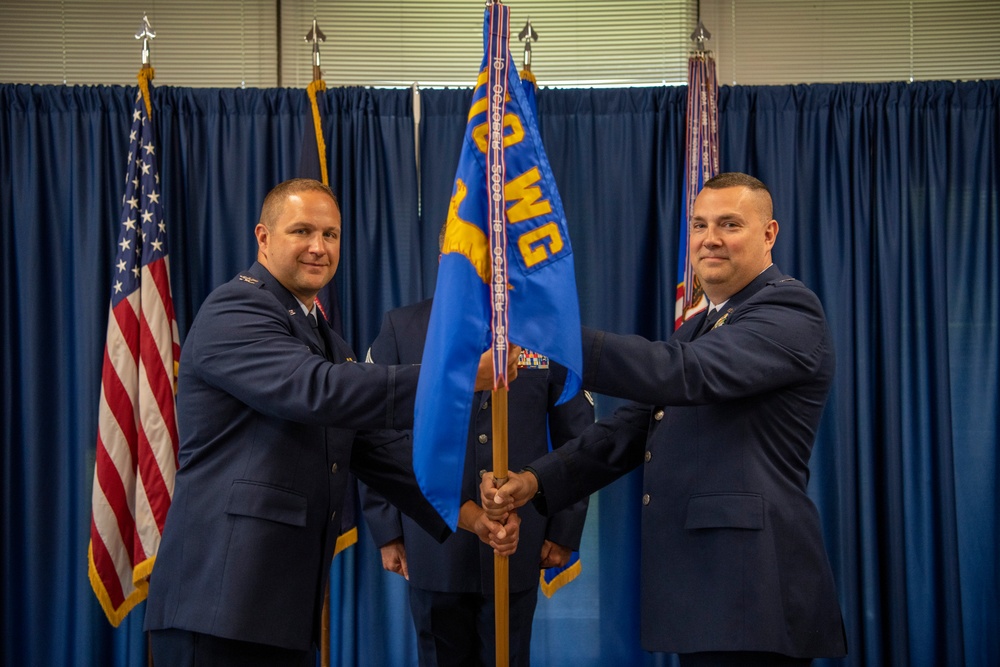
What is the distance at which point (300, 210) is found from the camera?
2.70 meters

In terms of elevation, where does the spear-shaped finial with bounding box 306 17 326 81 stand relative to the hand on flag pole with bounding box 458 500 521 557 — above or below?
above

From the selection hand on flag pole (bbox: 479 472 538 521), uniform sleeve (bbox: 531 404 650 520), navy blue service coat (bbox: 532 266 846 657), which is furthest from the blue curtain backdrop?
navy blue service coat (bbox: 532 266 846 657)

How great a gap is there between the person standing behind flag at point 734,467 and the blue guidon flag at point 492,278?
15cm

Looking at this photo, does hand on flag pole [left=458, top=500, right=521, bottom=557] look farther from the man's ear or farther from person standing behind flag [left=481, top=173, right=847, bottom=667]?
the man's ear

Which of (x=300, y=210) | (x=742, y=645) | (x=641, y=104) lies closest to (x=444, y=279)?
(x=300, y=210)

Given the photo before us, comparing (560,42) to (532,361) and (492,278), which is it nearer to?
(532,361)

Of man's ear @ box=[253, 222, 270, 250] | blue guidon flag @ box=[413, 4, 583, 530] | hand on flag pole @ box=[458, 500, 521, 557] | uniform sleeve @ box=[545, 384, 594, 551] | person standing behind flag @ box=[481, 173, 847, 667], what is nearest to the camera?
blue guidon flag @ box=[413, 4, 583, 530]

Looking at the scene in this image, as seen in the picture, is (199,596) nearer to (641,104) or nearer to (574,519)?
(574,519)

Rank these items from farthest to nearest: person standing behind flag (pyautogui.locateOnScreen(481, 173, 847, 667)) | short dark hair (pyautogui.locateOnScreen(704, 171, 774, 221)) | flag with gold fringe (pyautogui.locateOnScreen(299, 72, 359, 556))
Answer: flag with gold fringe (pyautogui.locateOnScreen(299, 72, 359, 556))
short dark hair (pyautogui.locateOnScreen(704, 171, 774, 221))
person standing behind flag (pyautogui.locateOnScreen(481, 173, 847, 667))

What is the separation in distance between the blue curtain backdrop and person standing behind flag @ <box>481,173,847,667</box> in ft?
6.73

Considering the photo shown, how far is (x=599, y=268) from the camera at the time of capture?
461 centimetres

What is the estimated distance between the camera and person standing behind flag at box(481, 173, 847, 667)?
2.24 metres

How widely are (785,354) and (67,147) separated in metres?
3.66

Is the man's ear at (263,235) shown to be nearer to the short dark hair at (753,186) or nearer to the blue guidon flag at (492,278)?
the blue guidon flag at (492,278)
